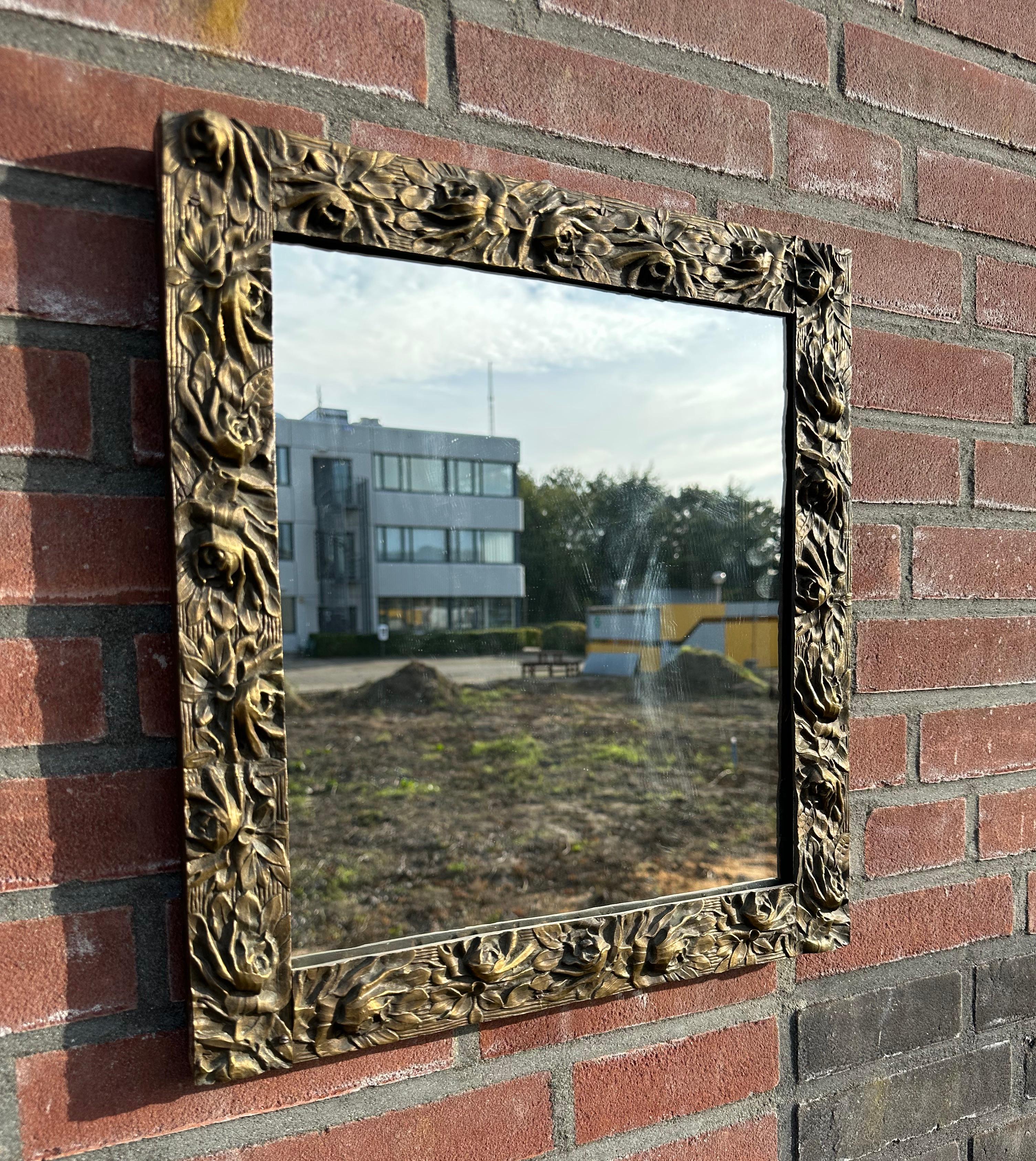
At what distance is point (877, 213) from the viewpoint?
92cm

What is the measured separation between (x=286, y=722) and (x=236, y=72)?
1.62 feet

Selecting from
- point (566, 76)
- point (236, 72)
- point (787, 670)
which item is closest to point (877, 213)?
point (566, 76)

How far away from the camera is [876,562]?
0.92m

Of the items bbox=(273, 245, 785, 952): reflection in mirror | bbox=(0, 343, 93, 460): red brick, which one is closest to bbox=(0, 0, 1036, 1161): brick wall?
bbox=(0, 343, 93, 460): red brick

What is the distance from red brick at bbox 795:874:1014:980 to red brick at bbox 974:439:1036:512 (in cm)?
44

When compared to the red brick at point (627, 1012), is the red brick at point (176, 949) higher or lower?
higher

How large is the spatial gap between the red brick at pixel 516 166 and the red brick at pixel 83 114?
0.43ft

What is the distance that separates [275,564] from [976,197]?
876 millimetres

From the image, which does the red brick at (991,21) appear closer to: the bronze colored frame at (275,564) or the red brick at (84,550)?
the bronze colored frame at (275,564)

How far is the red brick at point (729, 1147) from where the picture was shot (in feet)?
2.76

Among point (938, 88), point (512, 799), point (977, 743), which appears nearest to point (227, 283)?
point (512, 799)

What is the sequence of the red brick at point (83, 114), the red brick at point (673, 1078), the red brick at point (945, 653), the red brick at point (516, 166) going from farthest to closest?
the red brick at point (945, 653) → the red brick at point (673, 1078) → the red brick at point (516, 166) → the red brick at point (83, 114)

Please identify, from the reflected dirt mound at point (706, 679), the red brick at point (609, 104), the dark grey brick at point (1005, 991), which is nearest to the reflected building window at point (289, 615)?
the reflected dirt mound at point (706, 679)

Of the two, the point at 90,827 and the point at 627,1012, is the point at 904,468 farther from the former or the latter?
the point at 90,827
